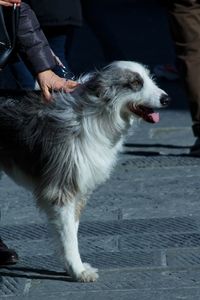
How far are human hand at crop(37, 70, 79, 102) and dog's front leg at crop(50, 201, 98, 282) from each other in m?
0.58

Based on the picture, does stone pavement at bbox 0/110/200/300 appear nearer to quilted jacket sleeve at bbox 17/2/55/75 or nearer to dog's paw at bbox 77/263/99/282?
dog's paw at bbox 77/263/99/282

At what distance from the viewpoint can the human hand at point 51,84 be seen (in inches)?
207

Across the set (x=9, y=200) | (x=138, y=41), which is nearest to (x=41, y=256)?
(x=9, y=200)

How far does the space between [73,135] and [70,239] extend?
0.55m

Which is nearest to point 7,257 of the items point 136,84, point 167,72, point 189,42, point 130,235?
point 130,235

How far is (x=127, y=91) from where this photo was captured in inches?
198

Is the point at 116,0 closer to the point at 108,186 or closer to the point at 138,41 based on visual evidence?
the point at 138,41

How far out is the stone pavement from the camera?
5254 millimetres

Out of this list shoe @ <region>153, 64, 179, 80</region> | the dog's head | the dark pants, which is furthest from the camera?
shoe @ <region>153, 64, 179, 80</region>

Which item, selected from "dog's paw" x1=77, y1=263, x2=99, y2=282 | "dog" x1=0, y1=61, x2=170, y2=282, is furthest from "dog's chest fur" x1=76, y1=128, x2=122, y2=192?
"dog's paw" x1=77, y1=263, x2=99, y2=282

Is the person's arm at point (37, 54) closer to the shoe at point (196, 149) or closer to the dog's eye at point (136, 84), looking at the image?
the dog's eye at point (136, 84)

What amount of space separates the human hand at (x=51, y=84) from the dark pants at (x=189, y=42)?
2.51m

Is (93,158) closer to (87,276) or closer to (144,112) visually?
(144,112)

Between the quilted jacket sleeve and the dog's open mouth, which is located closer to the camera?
the dog's open mouth
